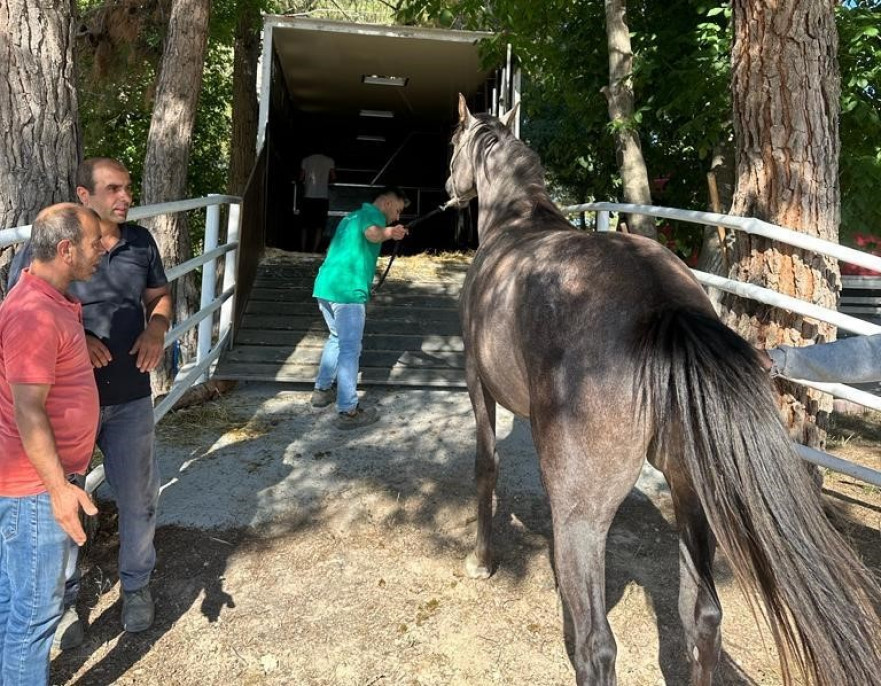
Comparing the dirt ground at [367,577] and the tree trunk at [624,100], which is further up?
the tree trunk at [624,100]

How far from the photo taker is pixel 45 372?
1927mm

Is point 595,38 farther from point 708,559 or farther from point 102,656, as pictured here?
point 102,656

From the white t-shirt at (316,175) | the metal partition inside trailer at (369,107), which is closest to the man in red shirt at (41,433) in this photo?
the metal partition inside trailer at (369,107)

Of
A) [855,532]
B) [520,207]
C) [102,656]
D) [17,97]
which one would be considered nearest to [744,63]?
[520,207]

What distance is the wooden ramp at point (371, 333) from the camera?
6438 mm

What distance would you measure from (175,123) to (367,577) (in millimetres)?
5217

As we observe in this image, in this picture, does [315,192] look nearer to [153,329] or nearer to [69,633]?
[153,329]

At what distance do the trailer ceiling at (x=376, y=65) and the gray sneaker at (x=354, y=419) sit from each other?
17.5 ft

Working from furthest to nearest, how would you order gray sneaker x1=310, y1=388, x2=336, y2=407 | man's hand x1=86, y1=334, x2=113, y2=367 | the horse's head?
gray sneaker x1=310, y1=388, x2=336, y2=407 < the horse's head < man's hand x1=86, y1=334, x2=113, y2=367

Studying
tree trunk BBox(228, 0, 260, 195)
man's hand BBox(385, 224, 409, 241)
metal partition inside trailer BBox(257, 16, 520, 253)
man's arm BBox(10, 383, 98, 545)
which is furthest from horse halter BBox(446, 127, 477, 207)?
tree trunk BBox(228, 0, 260, 195)

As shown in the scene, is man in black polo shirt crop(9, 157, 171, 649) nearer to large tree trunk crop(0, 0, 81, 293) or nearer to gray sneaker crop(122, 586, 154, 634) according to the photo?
gray sneaker crop(122, 586, 154, 634)

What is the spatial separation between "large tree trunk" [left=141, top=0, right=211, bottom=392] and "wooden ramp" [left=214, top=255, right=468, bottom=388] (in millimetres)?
892

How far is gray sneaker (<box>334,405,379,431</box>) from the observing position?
5375 mm

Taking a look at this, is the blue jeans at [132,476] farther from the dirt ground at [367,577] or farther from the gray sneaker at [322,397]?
the gray sneaker at [322,397]
